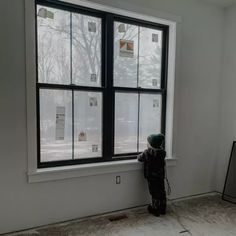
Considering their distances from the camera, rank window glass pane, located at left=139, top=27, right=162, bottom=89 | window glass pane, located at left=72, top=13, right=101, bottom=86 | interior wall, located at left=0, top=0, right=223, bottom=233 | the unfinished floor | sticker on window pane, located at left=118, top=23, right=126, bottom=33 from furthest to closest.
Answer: window glass pane, located at left=139, top=27, right=162, bottom=89, sticker on window pane, located at left=118, top=23, right=126, bottom=33, window glass pane, located at left=72, top=13, right=101, bottom=86, the unfinished floor, interior wall, located at left=0, top=0, right=223, bottom=233

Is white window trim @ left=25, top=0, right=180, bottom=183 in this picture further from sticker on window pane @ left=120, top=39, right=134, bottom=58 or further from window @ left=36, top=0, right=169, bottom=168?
sticker on window pane @ left=120, top=39, right=134, bottom=58

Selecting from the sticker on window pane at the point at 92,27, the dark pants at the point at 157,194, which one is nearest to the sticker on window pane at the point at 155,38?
the sticker on window pane at the point at 92,27

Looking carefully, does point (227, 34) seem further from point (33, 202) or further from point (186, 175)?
point (33, 202)

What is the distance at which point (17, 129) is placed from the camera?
2.23m

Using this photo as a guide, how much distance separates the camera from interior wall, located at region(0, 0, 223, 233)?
7.13ft

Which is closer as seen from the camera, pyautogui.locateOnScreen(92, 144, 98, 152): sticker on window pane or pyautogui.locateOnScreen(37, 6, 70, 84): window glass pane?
pyautogui.locateOnScreen(37, 6, 70, 84): window glass pane

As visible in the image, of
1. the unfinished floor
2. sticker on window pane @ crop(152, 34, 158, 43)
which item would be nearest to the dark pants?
the unfinished floor

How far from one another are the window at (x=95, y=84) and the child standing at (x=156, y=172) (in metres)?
0.31

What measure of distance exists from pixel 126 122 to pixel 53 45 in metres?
1.26

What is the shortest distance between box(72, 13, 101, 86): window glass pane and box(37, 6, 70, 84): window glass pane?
0.08 metres

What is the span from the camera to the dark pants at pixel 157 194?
2732 mm

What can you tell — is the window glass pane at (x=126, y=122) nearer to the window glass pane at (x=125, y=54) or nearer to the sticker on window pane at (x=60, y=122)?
the window glass pane at (x=125, y=54)

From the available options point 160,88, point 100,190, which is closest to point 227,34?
point 160,88

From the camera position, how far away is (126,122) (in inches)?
115
